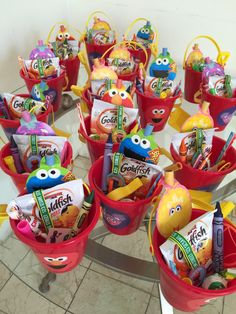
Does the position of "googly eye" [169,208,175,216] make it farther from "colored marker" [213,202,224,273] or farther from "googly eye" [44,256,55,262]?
"googly eye" [44,256,55,262]

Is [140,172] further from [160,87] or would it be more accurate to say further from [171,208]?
[160,87]

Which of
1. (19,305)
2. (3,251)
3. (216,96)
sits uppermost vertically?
(216,96)

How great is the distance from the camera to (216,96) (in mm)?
696

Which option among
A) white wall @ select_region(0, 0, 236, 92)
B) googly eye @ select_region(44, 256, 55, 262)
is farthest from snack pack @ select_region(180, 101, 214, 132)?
white wall @ select_region(0, 0, 236, 92)

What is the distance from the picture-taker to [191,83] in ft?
2.94

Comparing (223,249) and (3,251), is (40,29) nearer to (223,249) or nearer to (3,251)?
(3,251)

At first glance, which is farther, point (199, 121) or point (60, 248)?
point (199, 121)

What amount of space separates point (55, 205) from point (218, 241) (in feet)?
0.78

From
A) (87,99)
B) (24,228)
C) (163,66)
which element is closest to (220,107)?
(163,66)

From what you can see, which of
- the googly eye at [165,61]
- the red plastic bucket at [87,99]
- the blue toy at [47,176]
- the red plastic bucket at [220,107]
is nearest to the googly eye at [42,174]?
the blue toy at [47,176]

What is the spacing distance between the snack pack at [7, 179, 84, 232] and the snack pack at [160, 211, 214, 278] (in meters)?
0.14

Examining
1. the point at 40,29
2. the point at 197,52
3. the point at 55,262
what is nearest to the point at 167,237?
the point at 55,262

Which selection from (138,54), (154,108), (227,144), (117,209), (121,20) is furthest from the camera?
(121,20)

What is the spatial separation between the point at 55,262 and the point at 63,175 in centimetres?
13
